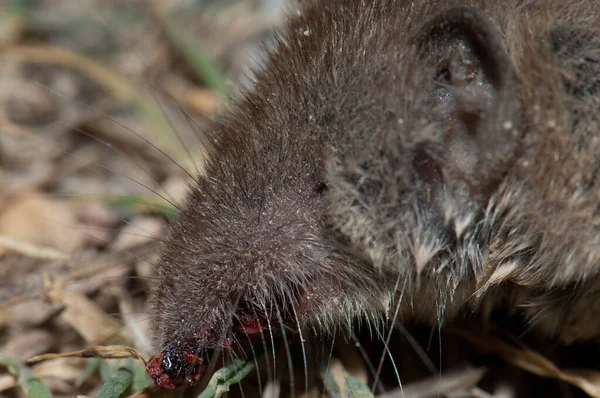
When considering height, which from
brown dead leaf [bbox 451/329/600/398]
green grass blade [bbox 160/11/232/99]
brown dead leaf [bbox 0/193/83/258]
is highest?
green grass blade [bbox 160/11/232/99]

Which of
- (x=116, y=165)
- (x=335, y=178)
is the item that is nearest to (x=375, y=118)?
(x=335, y=178)

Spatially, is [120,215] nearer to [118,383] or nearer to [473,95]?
[118,383]

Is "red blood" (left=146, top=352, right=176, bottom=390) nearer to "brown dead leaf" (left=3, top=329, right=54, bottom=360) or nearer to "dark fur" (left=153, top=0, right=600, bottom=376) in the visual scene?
"dark fur" (left=153, top=0, right=600, bottom=376)

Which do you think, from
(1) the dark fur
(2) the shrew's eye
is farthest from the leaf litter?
(2) the shrew's eye

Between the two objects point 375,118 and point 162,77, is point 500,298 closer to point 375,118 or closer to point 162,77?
point 375,118

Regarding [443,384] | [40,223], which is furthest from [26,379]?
[443,384]

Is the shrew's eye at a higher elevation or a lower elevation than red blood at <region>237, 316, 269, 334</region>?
higher
